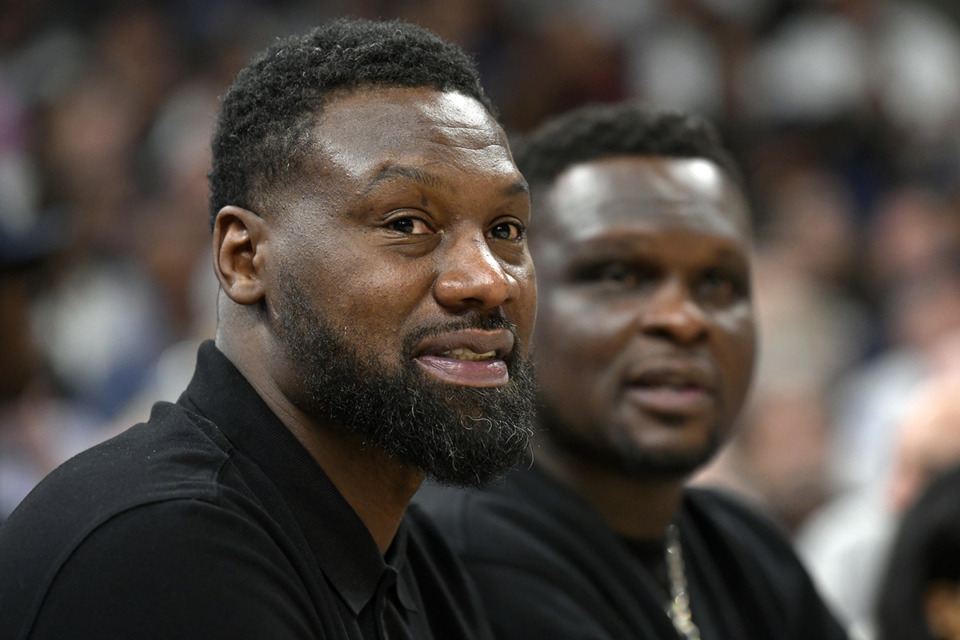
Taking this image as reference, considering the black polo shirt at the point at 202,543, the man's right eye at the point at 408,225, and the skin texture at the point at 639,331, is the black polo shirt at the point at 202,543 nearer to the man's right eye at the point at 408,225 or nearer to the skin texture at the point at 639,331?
the man's right eye at the point at 408,225

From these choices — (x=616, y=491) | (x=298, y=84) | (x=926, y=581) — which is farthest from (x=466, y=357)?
(x=926, y=581)

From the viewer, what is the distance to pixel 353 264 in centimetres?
170

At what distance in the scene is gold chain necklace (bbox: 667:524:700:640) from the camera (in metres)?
2.43

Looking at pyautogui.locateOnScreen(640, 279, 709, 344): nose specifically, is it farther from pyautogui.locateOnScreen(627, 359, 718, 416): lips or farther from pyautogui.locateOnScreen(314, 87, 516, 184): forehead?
pyautogui.locateOnScreen(314, 87, 516, 184): forehead

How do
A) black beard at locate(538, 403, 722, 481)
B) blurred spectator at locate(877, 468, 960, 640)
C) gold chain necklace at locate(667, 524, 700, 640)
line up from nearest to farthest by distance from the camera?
1. black beard at locate(538, 403, 722, 481)
2. gold chain necklace at locate(667, 524, 700, 640)
3. blurred spectator at locate(877, 468, 960, 640)

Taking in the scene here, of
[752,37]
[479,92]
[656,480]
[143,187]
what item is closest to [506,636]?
[656,480]

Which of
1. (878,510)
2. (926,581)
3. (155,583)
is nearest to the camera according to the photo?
(155,583)

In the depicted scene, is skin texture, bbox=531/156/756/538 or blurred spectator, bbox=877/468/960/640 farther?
blurred spectator, bbox=877/468/960/640

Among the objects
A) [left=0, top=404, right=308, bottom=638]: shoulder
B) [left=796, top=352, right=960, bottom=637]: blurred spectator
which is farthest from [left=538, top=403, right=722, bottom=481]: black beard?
[left=796, top=352, right=960, bottom=637]: blurred spectator

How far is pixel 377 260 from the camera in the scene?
1.70 m

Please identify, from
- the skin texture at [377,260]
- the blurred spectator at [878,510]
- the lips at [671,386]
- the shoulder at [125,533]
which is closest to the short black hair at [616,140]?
the lips at [671,386]

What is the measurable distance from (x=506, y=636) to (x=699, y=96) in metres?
5.94

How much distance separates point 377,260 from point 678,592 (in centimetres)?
115

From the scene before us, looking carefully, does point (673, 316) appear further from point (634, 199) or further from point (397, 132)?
point (397, 132)
